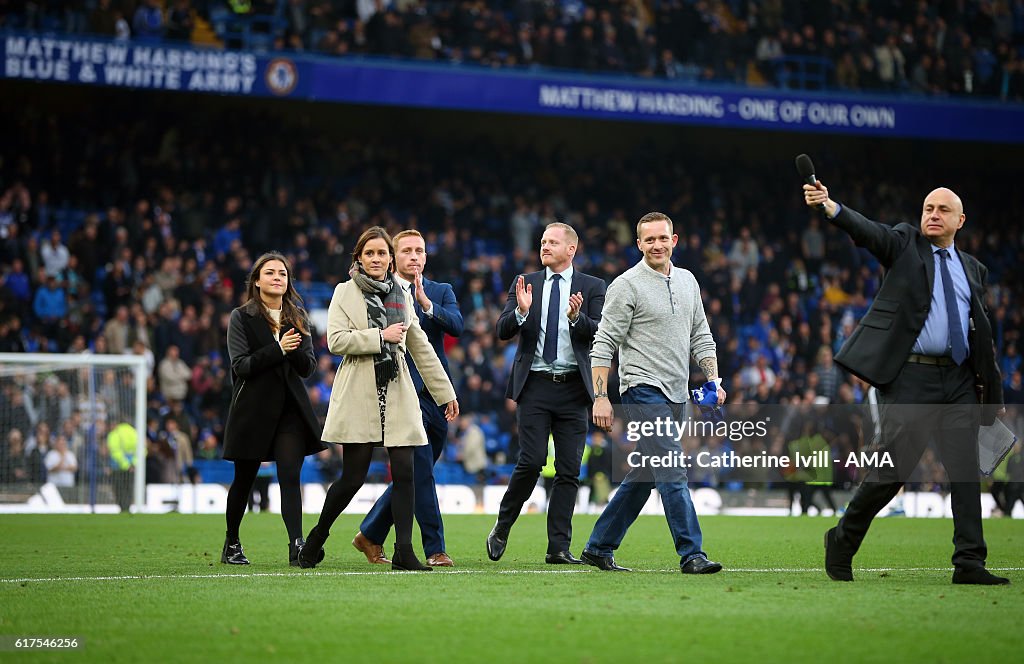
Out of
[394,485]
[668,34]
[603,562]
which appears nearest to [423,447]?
[394,485]

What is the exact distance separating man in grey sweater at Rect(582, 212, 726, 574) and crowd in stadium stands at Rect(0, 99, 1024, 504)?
760 cm

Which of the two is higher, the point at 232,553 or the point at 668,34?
the point at 668,34

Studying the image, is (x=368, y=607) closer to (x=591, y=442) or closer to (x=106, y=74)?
(x=591, y=442)

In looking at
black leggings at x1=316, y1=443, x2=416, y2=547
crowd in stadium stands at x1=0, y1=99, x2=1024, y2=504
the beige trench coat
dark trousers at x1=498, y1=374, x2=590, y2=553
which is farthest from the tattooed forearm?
crowd in stadium stands at x1=0, y1=99, x2=1024, y2=504

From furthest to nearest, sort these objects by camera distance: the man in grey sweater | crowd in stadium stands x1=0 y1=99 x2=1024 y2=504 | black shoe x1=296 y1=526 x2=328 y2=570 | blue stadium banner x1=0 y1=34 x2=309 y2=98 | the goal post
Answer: blue stadium banner x1=0 y1=34 x2=309 y2=98, crowd in stadium stands x1=0 y1=99 x2=1024 y2=504, the goal post, black shoe x1=296 y1=526 x2=328 y2=570, the man in grey sweater

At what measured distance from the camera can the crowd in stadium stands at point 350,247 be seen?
2219cm

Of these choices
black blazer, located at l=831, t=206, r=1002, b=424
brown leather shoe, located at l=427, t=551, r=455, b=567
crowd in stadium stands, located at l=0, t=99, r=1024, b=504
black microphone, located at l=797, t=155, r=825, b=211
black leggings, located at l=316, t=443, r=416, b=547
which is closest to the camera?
black microphone, located at l=797, t=155, r=825, b=211

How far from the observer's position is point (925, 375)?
25.7 ft

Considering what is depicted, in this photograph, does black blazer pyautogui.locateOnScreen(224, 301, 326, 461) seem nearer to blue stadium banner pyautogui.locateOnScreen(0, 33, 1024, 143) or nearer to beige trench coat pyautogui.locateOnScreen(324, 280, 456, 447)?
beige trench coat pyautogui.locateOnScreen(324, 280, 456, 447)

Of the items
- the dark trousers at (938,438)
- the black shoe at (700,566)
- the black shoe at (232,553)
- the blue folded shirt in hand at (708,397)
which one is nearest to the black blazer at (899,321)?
the dark trousers at (938,438)

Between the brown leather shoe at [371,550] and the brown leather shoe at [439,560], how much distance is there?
1.16ft

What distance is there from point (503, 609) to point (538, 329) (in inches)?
130

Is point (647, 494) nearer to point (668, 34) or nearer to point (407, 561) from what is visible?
point (407, 561)

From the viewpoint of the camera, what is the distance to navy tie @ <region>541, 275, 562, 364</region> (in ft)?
31.5
